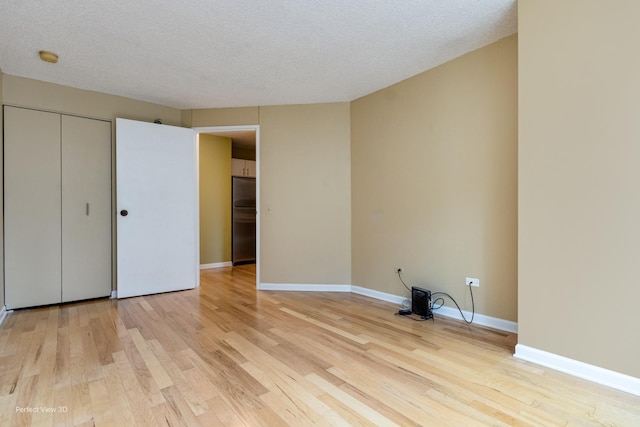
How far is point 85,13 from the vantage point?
2.07m

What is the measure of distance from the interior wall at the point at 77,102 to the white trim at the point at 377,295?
2886 mm

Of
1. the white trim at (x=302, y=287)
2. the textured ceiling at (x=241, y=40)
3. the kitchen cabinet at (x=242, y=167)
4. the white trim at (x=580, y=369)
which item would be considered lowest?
the white trim at (x=302, y=287)

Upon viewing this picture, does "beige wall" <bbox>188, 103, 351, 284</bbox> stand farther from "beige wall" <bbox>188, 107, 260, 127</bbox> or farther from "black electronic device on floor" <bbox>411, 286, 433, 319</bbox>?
"black electronic device on floor" <bbox>411, 286, 433, 319</bbox>

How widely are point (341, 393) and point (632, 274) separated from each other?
164 cm

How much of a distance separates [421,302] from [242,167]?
428cm

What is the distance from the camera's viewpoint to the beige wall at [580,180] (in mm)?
1616

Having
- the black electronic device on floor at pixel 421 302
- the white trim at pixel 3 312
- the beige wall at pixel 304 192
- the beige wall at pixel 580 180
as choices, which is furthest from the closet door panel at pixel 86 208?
the beige wall at pixel 580 180

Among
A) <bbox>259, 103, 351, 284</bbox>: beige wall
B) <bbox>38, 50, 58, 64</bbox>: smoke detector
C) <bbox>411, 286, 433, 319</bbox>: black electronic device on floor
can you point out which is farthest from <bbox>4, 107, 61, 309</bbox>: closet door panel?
<bbox>411, 286, 433, 319</bbox>: black electronic device on floor

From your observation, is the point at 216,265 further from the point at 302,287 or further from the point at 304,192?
the point at 304,192

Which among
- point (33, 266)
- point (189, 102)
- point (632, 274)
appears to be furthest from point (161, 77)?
point (632, 274)

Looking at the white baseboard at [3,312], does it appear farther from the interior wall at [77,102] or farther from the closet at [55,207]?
the interior wall at [77,102]

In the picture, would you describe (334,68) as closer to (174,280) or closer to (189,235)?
(189,235)

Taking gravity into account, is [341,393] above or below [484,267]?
below

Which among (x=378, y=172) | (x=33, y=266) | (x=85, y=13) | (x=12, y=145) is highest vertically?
(x=85, y=13)
